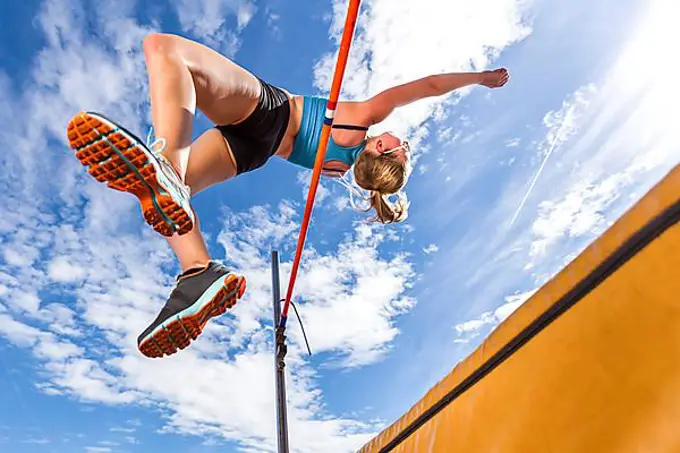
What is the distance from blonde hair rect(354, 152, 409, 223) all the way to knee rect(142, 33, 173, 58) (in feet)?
3.51

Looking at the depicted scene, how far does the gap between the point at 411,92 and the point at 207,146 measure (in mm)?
910

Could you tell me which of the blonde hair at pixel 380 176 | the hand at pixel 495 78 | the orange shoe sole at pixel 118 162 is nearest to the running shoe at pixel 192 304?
the orange shoe sole at pixel 118 162

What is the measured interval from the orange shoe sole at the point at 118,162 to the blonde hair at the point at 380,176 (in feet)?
3.74

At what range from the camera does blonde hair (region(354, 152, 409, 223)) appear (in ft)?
8.41

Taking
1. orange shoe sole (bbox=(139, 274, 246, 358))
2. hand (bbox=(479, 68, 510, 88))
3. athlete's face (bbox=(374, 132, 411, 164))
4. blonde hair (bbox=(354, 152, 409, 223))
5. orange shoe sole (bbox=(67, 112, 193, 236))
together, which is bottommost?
orange shoe sole (bbox=(139, 274, 246, 358))

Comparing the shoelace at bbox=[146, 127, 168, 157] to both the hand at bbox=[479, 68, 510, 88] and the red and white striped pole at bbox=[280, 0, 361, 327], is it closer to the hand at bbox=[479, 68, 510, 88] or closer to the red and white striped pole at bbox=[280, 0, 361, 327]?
the red and white striped pole at bbox=[280, 0, 361, 327]

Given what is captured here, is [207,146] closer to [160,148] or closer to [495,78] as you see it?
[160,148]

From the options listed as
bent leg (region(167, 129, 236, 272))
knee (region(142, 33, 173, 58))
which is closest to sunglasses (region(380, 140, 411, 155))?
bent leg (region(167, 129, 236, 272))

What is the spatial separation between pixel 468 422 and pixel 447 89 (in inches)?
75.6

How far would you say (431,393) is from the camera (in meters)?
1.10

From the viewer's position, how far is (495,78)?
106 inches

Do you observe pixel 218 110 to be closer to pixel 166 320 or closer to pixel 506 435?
pixel 166 320

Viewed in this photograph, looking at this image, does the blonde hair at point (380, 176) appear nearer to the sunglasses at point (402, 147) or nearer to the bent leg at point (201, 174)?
the sunglasses at point (402, 147)

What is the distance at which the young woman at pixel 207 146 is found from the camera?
59.8 inches
